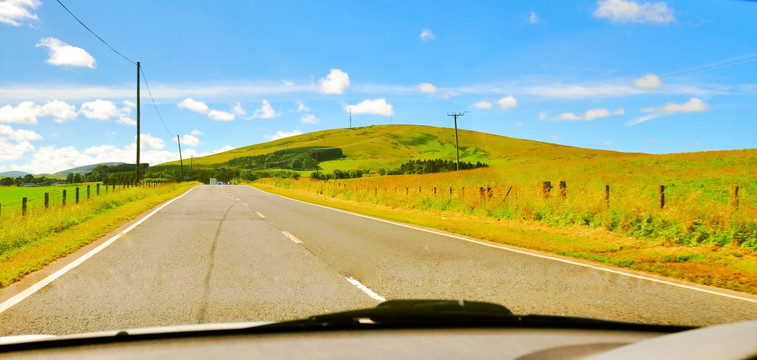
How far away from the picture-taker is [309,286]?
621cm

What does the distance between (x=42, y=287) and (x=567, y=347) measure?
6.43 metres

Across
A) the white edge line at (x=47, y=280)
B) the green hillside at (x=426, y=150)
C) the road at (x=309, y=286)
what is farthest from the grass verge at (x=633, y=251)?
the green hillside at (x=426, y=150)

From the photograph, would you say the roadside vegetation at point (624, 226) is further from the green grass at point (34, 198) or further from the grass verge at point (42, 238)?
the green grass at point (34, 198)

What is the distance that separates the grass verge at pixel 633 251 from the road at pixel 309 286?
0.97 metres

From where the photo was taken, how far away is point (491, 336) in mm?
2891

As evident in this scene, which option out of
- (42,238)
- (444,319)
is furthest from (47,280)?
(42,238)

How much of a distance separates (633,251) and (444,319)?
860 centimetres

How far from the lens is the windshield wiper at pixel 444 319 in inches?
124

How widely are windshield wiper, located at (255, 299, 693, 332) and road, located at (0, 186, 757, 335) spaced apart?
1.68m

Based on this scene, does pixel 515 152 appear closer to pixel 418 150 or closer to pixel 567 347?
pixel 418 150

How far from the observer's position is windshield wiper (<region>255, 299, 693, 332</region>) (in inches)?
124

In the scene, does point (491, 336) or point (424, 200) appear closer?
point (491, 336)

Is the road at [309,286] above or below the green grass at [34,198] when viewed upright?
below

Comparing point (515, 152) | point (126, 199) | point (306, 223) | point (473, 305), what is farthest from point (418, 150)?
point (473, 305)
